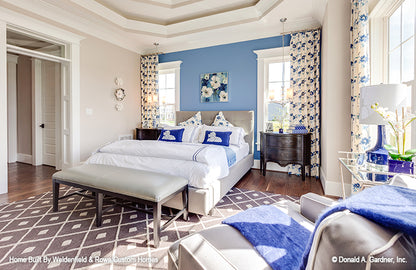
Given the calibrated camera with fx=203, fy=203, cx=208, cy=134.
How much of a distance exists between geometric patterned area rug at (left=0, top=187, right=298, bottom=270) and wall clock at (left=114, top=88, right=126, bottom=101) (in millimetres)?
2772

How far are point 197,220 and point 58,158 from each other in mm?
3831

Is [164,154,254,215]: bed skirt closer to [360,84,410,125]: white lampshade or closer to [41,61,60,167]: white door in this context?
[360,84,410,125]: white lampshade

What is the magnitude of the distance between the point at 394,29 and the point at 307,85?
1.59 meters

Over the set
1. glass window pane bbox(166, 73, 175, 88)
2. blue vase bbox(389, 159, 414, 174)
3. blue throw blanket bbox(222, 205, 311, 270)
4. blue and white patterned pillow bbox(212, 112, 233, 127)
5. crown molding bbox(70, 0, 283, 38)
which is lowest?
blue throw blanket bbox(222, 205, 311, 270)

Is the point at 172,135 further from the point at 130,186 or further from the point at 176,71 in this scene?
the point at 176,71

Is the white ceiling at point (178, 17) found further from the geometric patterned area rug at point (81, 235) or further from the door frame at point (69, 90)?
the geometric patterned area rug at point (81, 235)

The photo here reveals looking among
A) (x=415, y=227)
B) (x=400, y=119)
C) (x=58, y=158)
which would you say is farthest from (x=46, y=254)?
(x=58, y=158)

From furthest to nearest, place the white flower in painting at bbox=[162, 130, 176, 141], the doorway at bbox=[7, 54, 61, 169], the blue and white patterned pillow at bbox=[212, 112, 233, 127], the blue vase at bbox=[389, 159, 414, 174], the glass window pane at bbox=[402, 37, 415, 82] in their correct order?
1. the doorway at bbox=[7, 54, 61, 169]
2. the blue and white patterned pillow at bbox=[212, 112, 233, 127]
3. the white flower in painting at bbox=[162, 130, 176, 141]
4. the glass window pane at bbox=[402, 37, 415, 82]
5. the blue vase at bbox=[389, 159, 414, 174]

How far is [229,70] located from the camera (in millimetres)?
4629

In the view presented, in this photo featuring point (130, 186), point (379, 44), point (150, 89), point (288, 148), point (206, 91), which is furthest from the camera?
point (150, 89)

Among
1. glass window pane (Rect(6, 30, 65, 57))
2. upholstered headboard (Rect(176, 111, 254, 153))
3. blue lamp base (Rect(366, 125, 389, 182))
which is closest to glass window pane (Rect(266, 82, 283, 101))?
upholstered headboard (Rect(176, 111, 254, 153))

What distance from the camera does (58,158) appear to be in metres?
4.39

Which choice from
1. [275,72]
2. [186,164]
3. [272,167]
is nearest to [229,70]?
[275,72]

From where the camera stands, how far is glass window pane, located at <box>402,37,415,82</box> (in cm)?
185
